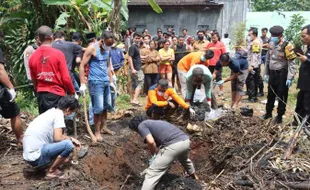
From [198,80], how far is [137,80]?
2786 millimetres

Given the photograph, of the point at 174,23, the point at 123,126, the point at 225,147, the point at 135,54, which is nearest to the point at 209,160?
the point at 225,147

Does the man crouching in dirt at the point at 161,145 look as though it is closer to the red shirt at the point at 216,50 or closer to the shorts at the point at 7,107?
the shorts at the point at 7,107

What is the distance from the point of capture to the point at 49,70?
Answer: 5.08 metres

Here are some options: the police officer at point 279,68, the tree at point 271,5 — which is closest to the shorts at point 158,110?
the police officer at point 279,68

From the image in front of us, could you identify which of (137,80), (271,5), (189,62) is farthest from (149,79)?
(271,5)

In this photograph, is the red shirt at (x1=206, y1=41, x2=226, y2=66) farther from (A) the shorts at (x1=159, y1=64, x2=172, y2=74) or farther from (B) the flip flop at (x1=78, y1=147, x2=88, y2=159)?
(B) the flip flop at (x1=78, y1=147, x2=88, y2=159)

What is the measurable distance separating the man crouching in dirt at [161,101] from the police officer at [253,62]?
3.40m

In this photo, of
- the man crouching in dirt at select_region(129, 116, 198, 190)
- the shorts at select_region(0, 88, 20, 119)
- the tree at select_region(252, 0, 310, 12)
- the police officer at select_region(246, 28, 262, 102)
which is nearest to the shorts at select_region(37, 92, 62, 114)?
the shorts at select_region(0, 88, 20, 119)

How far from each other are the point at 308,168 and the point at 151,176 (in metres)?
2.03

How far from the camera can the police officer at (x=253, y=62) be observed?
31.9ft

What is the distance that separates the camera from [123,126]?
7320 mm

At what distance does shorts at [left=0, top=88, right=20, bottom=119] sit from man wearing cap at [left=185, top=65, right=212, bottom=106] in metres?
3.53

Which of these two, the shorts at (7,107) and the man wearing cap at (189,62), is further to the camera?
the man wearing cap at (189,62)

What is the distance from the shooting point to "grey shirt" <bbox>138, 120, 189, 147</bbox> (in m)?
4.62
